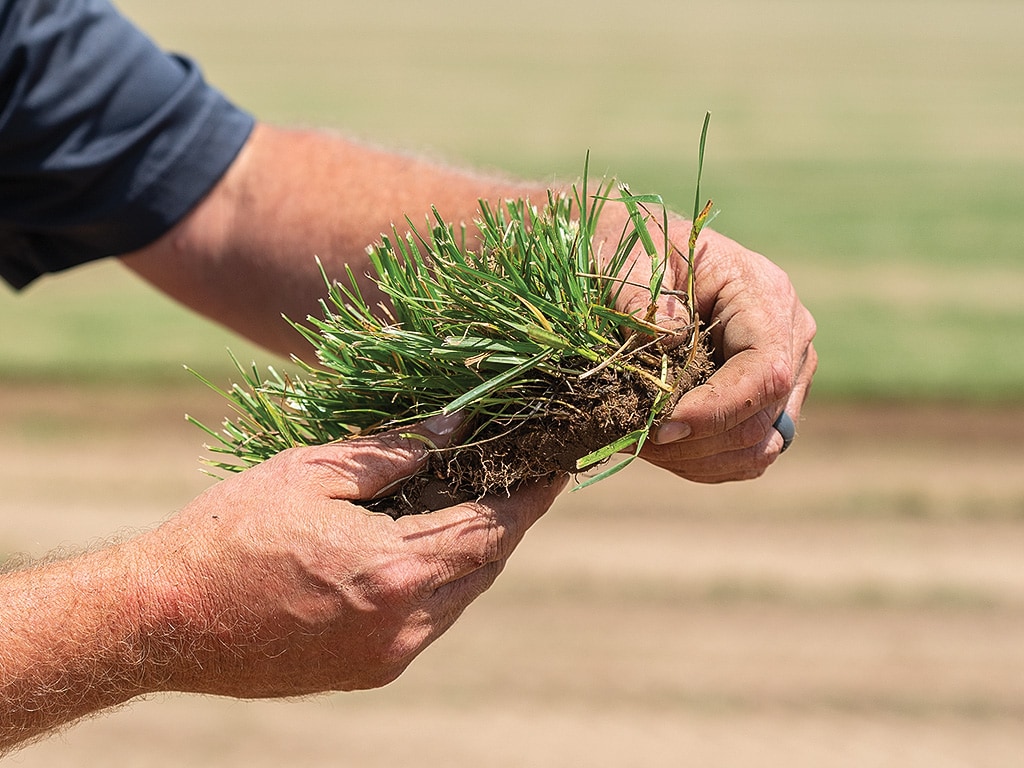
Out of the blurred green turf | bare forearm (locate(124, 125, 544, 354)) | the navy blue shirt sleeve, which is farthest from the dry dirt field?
the navy blue shirt sleeve

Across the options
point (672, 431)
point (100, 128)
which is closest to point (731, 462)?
point (672, 431)

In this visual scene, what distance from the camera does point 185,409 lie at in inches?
261

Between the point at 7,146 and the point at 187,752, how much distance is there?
8.08ft

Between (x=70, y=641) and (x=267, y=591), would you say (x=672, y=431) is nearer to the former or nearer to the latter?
(x=267, y=591)

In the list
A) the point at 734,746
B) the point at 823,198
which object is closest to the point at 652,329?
the point at 734,746

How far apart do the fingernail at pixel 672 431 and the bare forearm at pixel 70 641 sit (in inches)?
31.2

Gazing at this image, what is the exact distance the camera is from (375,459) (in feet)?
5.02

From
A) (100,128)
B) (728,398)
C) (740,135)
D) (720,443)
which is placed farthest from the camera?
(740,135)

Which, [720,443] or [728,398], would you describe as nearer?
[728,398]

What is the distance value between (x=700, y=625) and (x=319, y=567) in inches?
132

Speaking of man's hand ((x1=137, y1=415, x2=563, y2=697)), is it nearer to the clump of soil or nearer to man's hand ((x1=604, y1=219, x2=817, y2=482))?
the clump of soil

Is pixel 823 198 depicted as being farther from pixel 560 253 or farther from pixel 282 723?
pixel 560 253

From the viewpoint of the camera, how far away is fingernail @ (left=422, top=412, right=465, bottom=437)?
1.52m

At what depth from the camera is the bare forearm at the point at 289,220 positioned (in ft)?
7.03
